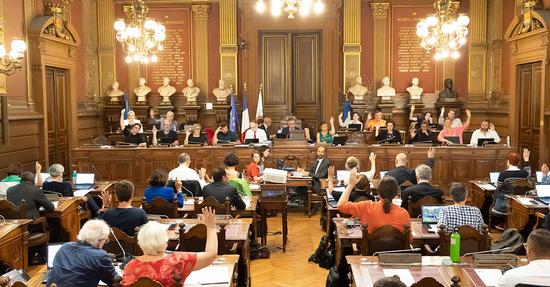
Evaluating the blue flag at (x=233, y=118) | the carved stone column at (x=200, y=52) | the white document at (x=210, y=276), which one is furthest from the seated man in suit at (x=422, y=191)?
the carved stone column at (x=200, y=52)

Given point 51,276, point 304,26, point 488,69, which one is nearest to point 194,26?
point 304,26

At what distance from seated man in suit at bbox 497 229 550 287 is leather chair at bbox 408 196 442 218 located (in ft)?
9.09

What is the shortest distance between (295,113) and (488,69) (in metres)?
5.02

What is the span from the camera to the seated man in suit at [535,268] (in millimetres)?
3355

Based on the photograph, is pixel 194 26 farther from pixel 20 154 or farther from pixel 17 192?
pixel 17 192

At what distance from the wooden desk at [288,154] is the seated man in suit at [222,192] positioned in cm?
431

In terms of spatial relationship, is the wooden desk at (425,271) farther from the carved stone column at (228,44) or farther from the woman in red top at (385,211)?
the carved stone column at (228,44)

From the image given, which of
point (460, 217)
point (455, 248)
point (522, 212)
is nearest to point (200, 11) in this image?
point (522, 212)

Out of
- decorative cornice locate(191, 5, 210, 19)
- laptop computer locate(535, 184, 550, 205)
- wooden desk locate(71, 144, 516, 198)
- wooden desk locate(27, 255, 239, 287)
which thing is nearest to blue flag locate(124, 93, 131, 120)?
decorative cornice locate(191, 5, 210, 19)

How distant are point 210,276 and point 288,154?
7110 mm

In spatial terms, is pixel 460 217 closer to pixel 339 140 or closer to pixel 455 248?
pixel 455 248

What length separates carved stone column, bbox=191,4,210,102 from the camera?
15.1 meters

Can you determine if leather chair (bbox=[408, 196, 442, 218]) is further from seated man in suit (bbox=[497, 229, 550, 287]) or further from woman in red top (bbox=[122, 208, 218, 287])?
woman in red top (bbox=[122, 208, 218, 287])

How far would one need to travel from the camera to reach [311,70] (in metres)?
15.6
